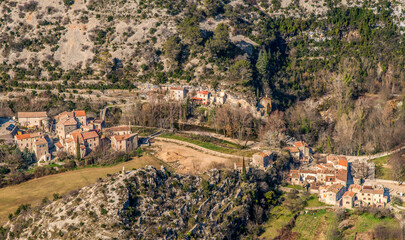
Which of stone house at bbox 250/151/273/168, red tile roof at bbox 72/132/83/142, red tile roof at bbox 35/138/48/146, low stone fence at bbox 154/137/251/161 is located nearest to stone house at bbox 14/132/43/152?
red tile roof at bbox 35/138/48/146

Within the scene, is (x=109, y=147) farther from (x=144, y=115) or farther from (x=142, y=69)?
(x=142, y=69)

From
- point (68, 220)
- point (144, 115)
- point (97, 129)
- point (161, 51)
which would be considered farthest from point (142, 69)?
point (68, 220)

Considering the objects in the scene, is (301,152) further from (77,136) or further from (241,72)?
(77,136)

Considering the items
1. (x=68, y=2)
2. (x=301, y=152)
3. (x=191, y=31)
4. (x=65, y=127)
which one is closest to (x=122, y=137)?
(x=65, y=127)

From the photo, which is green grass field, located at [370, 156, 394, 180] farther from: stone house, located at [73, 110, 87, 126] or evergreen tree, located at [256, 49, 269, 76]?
stone house, located at [73, 110, 87, 126]

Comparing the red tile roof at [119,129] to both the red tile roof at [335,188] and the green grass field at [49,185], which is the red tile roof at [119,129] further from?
the red tile roof at [335,188]

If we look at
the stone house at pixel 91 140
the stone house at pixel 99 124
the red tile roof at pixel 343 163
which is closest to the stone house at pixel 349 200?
the red tile roof at pixel 343 163
